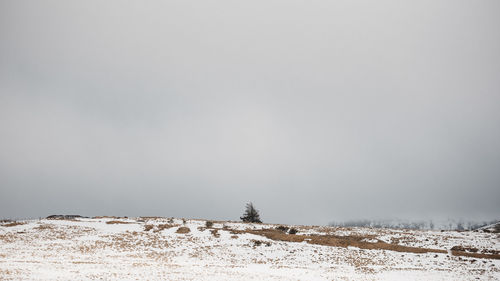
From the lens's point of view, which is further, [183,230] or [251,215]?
[251,215]

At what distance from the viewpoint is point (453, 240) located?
164 feet

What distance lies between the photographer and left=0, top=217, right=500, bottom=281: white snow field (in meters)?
26.5

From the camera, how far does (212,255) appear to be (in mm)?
36844

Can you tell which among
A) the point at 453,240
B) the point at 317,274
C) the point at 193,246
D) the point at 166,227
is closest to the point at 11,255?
the point at 193,246

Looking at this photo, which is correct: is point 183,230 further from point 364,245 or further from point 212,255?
point 364,245

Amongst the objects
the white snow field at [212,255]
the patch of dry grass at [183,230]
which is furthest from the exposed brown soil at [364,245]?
the patch of dry grass at [183,230]

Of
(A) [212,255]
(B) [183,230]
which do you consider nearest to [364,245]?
(A) [212,255]

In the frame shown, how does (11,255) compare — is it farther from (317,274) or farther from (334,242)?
(334,242)

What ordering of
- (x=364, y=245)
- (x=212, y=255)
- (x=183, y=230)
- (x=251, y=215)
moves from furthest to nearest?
(x=251, y=215)
(x=183, y=230)
(x=364, y=245)
(x=212, y=255)

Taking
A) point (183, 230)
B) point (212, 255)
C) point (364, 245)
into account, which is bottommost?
point (212, 255)

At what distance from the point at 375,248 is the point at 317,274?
57.6ft

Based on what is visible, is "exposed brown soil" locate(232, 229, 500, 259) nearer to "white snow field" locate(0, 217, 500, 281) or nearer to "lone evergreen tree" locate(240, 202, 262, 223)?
"white snow field" locate(0, 217, 500, 281)

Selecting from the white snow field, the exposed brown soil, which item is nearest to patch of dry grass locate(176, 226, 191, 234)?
the white snow field

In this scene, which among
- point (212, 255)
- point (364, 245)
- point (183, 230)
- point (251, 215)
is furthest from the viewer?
point (251, 215)
